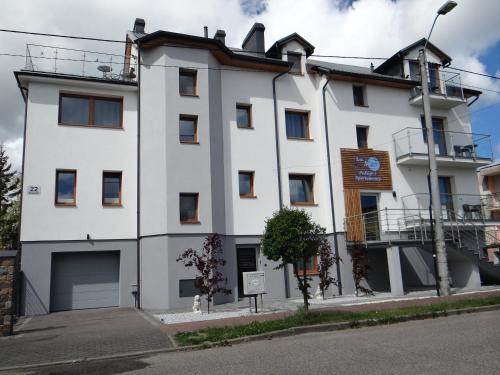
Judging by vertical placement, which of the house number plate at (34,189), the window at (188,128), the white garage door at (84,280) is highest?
the window at (188,128)

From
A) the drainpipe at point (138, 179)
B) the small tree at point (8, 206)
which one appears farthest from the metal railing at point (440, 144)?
the small tree at point (8, 206)

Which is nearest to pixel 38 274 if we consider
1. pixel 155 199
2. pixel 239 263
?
pixel 155 199

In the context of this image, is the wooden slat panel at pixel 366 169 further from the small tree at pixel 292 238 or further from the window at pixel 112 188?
the window at pixel 112 188

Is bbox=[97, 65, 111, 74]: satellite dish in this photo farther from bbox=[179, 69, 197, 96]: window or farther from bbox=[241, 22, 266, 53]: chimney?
bbox=[241, 22, 266, 53]: chimney

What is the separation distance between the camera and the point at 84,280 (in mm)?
17234

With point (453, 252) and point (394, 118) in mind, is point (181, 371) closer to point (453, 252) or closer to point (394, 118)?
point (453, 252)

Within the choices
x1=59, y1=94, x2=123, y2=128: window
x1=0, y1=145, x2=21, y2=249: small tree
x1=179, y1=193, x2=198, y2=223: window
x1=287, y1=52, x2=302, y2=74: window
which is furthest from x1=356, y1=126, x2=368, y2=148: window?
x1=0, y1=145, x2=21, y2=249: small tree

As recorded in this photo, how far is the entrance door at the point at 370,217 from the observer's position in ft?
63.8

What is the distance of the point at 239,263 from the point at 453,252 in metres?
8.78

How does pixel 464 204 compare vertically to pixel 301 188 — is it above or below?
below

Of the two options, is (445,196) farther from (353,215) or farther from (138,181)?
(138,181)

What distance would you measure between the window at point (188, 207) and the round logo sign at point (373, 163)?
8.35 meters

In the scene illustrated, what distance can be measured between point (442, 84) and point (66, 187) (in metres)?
18.7

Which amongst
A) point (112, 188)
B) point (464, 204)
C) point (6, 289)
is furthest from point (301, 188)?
point (6, 289)
